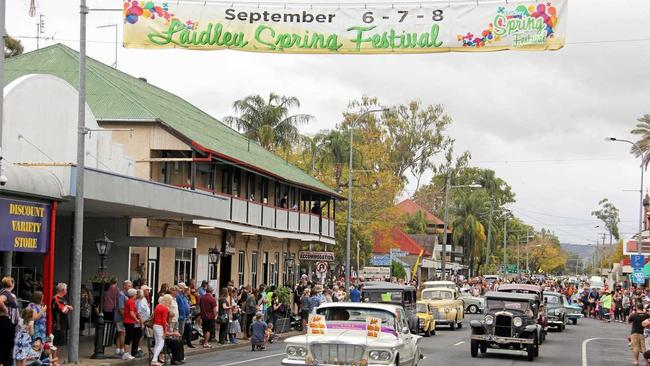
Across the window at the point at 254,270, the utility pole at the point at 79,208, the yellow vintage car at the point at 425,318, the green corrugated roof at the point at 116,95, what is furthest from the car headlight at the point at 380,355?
the window at the point at 254,270

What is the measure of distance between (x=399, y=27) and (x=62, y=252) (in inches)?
702

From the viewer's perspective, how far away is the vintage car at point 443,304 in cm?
4066

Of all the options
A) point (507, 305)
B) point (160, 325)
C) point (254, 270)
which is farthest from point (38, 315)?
point (254, 270)

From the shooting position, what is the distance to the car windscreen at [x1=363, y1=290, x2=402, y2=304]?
33594 mm

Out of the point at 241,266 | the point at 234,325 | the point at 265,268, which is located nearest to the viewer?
the point at 234,325

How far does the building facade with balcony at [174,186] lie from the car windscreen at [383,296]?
6046 millimetres

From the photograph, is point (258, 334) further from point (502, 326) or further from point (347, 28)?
point (347, 28)

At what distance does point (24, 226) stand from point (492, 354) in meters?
14.3

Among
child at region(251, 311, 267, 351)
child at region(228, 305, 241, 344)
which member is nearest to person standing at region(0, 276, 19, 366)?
child at region(251, 311, 267, 351)

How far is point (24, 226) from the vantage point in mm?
21781

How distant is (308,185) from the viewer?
48.8 m

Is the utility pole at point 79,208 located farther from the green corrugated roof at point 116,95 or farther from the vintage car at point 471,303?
the vintage car at point 471,303

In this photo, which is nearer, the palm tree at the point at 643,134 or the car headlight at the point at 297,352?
the car headlight at the point at 297,352

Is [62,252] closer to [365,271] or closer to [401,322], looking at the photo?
[401,322]
